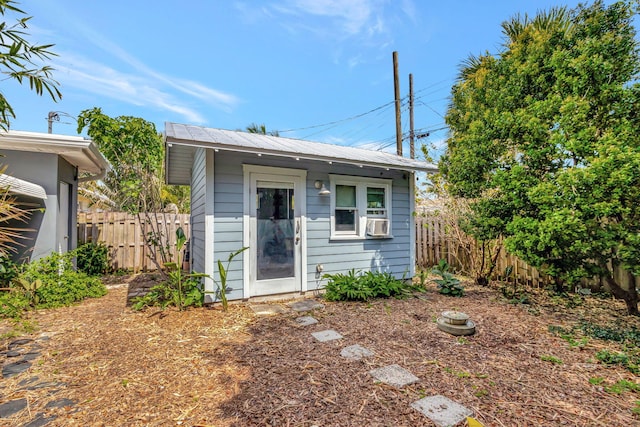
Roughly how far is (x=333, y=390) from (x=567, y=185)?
3.70 m

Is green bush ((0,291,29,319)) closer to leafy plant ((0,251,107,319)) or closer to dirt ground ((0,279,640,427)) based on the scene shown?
leafy plant ((0,251,107,319))

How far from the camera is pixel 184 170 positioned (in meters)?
7.25

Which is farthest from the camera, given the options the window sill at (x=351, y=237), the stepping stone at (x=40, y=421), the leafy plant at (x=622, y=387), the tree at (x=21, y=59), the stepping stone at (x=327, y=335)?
the window sill at (x=351, y=237)

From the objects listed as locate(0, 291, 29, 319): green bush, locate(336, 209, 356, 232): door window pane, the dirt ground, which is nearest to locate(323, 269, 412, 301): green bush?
the dirt ground

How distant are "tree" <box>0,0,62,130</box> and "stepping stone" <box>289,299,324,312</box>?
3.80m

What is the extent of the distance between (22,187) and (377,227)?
5.85 m

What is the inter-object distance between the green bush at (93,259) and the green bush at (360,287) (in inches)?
228

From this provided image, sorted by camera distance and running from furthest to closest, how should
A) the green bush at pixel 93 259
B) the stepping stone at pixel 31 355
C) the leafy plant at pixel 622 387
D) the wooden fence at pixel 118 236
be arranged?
Result: the wooden fence at pixel 118 236 < the green bush at pixel 93 259 < the stepping stone at pixel 31 355 < the leafy plant at pixel 622 387

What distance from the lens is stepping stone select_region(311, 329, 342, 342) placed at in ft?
11.0

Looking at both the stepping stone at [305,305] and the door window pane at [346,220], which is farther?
the door window pane at [346,220]

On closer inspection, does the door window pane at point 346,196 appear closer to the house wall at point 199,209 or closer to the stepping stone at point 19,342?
the house wall at point 199,209

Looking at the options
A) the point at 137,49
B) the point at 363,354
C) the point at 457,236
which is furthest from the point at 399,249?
the point at 137,49

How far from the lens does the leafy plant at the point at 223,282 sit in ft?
14.2

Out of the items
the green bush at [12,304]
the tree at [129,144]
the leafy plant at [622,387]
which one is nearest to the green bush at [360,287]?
the leafy plant at [622,387]
